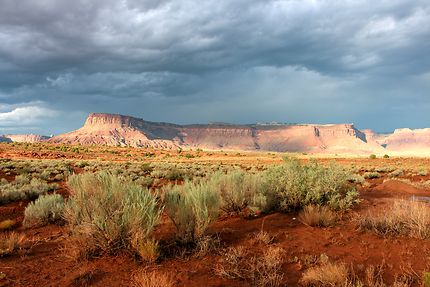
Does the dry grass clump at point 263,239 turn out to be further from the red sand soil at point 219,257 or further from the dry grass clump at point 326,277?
the dry grass clump at point 326,277

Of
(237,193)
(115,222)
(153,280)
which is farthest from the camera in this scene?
(237,193)

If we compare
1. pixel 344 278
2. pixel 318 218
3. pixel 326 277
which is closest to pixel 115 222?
pixel 326 277

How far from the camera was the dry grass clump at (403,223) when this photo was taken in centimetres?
753

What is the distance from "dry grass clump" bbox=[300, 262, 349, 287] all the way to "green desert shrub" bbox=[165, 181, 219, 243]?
220cm

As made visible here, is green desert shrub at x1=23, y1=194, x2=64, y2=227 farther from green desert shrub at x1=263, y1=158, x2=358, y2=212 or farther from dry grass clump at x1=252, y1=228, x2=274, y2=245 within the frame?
green desert shrub at x1=263, y1=158, x2=358, y2=212

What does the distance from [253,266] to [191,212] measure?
190cm

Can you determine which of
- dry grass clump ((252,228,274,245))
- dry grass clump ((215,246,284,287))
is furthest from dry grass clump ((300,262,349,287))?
dry grass clump ((252,228,274,245))

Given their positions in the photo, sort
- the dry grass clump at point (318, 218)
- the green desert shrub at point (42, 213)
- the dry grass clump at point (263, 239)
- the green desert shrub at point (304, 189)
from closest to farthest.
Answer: the dry grass clump at point (263, 239) → the dry grass clump at point (318, 218) → the green desert shrub at point (42, 213) → the green desert shrub at point (304, 189)

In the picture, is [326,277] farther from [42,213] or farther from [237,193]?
[42,213]

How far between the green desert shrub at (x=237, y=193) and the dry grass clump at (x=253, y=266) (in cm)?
316

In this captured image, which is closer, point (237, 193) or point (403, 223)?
point (403, 223)

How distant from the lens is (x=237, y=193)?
395 inches

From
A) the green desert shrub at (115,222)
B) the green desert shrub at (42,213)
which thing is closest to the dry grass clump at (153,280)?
A: the green desert shrub at (115,222)

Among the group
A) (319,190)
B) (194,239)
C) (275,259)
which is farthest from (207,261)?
(319,190)
